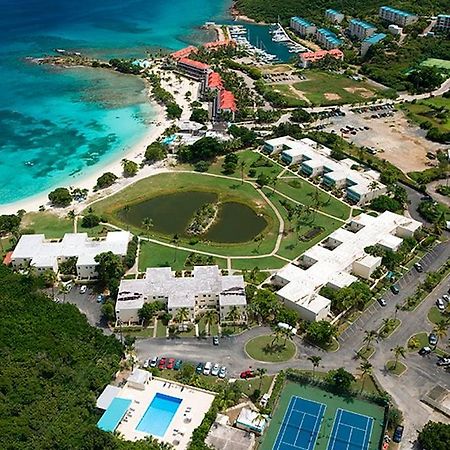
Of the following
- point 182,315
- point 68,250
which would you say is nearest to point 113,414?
point 182,315

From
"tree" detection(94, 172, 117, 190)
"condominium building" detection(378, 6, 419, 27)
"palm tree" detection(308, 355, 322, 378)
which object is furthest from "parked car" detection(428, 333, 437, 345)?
"condominium building" detection(378, 6, 419, 27)

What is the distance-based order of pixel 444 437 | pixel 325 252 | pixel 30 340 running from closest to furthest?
pixel 444 437 → pixel 30 340 → pixel 325 252

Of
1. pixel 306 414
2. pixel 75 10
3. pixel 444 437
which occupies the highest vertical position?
pixel 444 437

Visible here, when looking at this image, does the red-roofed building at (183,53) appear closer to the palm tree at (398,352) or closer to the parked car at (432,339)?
the parked car at (432,339)

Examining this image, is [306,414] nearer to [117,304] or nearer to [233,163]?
[117,304]

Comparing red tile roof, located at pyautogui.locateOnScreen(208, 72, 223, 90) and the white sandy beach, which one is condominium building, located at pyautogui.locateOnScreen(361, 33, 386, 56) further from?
the white sandy beach

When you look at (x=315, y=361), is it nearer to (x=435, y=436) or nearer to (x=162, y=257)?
(x=435, y=436)

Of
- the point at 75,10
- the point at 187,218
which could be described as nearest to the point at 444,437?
the point at 187,218
